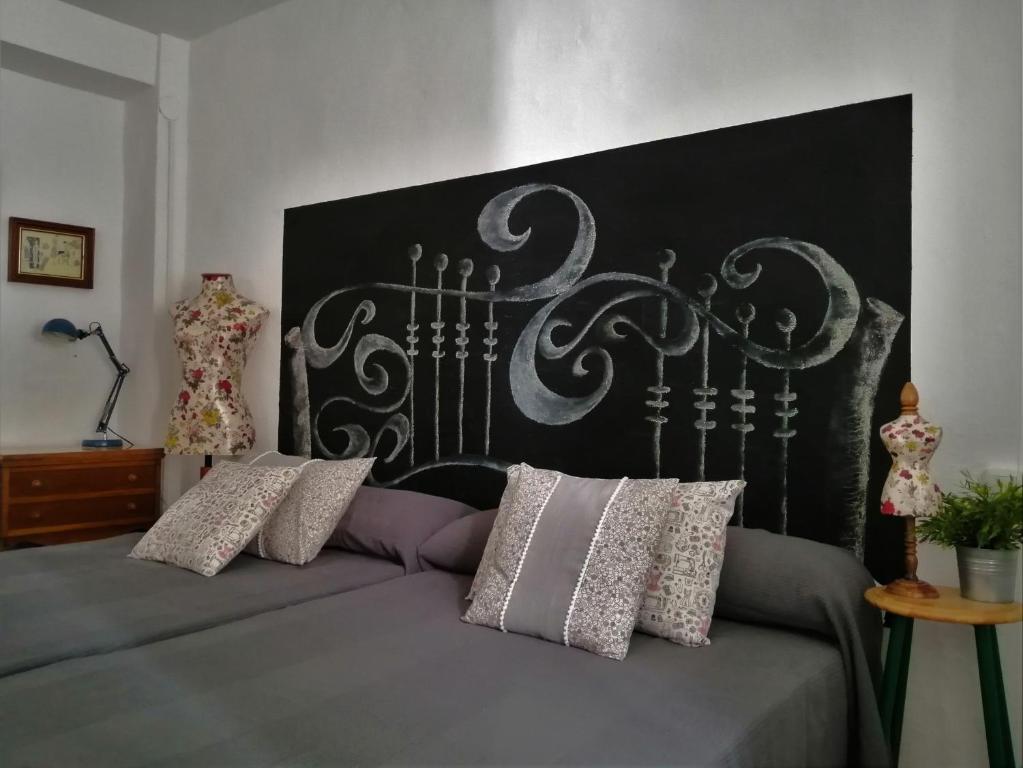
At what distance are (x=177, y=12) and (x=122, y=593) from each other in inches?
109

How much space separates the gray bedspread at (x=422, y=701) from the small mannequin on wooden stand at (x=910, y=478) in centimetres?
24

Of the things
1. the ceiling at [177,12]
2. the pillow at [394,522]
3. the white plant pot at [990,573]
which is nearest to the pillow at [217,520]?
the pillow at [394,522]

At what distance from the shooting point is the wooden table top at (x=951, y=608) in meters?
1.58

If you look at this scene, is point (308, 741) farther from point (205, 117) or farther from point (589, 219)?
point (205, 117)

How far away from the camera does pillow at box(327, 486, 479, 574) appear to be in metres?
2.54

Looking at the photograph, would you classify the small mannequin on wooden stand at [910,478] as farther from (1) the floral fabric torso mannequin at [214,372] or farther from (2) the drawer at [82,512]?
(2) the drawer at [82,512]

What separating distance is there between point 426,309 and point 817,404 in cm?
144

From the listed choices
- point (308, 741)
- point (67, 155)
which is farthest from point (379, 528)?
point (67, 155)

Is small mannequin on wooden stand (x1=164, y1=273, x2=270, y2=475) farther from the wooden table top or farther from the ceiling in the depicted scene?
the wooden table top

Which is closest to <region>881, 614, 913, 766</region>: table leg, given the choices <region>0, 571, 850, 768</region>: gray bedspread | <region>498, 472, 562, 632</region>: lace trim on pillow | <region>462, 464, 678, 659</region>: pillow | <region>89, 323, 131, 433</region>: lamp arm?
<region>0, 571, 850, 768</region>: gray bedspread

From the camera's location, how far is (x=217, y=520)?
8.16ft

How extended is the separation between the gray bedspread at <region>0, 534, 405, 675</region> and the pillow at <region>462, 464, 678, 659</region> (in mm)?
579

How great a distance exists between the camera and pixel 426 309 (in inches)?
118

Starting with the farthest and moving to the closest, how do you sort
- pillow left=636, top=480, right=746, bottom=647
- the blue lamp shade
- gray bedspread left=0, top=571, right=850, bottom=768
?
the blue lamp shade < pillow left=636, top=480, right=746, bottom=647 < gray bedspread left=0, top=571, right=850, bottom=768
